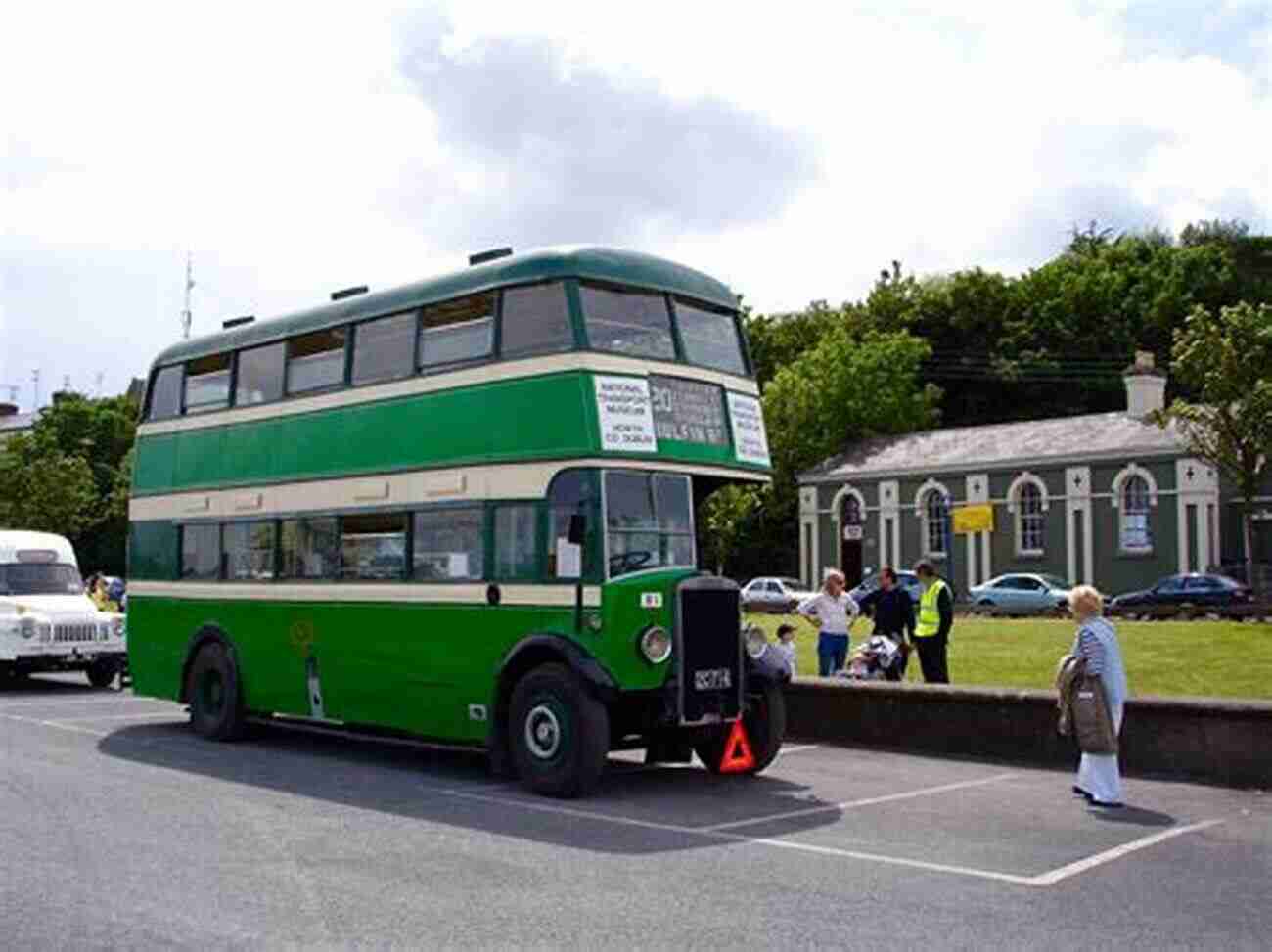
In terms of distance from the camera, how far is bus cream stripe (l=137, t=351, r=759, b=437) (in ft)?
40.4

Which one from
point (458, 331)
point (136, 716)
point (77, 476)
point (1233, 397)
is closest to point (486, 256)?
point (458, 331)

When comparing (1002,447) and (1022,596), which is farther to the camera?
(1002,447)

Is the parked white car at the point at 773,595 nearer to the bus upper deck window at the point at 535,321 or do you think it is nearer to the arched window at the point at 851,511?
the arched window at the point at 851,511

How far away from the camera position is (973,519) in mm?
53312

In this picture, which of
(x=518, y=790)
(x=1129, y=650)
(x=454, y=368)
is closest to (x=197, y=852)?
(x=518, y=790)

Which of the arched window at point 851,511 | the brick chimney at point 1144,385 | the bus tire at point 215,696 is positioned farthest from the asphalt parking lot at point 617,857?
the arched window at point 851,511

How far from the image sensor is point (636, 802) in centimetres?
1181

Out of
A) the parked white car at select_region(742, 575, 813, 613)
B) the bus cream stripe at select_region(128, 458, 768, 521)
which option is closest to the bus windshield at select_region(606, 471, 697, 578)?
the bus cream stripe at select_region(128, 458, 768, 521)

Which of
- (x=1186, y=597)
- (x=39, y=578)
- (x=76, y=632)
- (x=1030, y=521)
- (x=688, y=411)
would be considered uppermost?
(x=1030, y=521)

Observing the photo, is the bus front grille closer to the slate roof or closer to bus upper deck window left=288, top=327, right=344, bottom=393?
bus upper deck window left=288, top=327, right=344, bottom=393

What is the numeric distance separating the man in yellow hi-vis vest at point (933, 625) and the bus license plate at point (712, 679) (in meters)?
5.05

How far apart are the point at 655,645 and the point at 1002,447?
44.1 metres

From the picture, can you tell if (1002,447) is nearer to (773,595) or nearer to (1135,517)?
(1135,517)

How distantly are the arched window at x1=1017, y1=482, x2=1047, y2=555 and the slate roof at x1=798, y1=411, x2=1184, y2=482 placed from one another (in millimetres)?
1126
